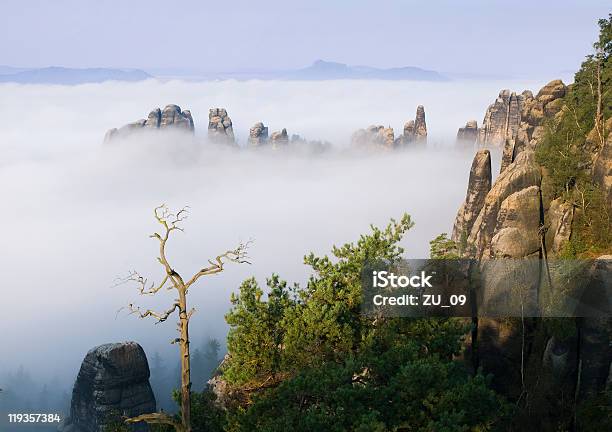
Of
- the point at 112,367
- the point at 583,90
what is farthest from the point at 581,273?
the point at 112,367

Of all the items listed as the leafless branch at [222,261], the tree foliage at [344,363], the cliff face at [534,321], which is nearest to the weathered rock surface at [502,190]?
the cliff face at [534,321]

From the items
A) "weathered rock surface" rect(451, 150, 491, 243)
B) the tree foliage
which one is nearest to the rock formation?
"weathered rock surface" rect(451, 150, 491, 243)

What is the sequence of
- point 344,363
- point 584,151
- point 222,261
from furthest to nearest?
1. point 584,151
2. point 344,363
3. point 222,261

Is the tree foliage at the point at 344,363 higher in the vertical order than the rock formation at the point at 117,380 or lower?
higher

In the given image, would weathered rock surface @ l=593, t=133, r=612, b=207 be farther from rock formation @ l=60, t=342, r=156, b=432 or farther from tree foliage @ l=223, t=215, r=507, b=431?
rock formation @ l=60, t=342, r=156, b=432

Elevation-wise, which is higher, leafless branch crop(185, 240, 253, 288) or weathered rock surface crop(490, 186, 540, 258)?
leafless branch crop(185, 240, 253, 288)

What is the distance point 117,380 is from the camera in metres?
75.1

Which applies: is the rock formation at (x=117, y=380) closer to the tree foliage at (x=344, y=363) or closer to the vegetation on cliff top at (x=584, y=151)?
the tree foliage at (x=344, y=363)

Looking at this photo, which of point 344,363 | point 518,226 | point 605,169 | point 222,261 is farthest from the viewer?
point 518,226

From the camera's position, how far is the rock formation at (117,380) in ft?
245

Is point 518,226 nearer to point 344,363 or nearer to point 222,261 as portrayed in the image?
point 344,363

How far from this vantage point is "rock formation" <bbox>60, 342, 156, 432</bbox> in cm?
7475

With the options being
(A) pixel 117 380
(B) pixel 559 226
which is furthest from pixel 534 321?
(A) pixel 117 380

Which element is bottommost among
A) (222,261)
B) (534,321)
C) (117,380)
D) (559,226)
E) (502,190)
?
(117,380)
